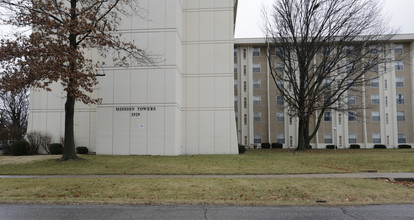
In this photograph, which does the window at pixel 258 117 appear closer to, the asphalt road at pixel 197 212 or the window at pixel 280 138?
the window at pixel 280 138

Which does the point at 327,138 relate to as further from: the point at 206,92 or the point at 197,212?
the point at 197,212

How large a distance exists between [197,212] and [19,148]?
2216cm

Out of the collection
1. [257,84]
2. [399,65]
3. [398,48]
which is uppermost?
[398,48]

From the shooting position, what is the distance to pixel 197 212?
7.61 meters

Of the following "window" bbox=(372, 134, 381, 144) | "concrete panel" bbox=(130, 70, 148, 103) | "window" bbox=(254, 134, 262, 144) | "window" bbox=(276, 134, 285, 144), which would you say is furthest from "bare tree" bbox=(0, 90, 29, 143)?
"window" bbox=(372, 134, 381, 144)

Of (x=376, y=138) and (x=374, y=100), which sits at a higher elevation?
(x=374, y=100)

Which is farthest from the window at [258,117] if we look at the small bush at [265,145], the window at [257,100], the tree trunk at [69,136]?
the tree trunk at [69,136]

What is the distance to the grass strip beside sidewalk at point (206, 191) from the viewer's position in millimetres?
8844

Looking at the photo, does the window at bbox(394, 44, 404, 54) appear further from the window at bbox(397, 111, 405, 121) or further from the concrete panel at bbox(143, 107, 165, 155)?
the concrete panel at bbox(143, 107, 165, 155)

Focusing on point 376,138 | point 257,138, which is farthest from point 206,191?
point 376,138

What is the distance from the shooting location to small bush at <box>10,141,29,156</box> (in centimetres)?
2464

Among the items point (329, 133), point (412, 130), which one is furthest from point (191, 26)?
point (412, 130)

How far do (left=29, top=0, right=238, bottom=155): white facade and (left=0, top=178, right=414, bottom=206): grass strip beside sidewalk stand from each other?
12.4 m

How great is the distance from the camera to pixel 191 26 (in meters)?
27.8
